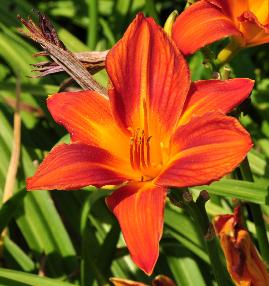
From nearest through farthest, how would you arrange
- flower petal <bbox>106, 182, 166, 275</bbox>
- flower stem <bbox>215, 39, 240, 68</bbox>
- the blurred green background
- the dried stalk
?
flower petal <bbox>106, 182, 166, 275</bbox>, the dried stalk, flower stem <bbox>215, 39, 240, 68</bbox>, the blurred green background

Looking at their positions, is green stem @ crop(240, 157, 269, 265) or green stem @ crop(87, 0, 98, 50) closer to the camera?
green stem @ crop(240, 157, 269, 265)

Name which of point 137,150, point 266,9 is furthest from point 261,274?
point 266,9

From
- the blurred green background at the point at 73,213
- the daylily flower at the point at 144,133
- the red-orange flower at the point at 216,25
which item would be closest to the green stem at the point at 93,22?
the blurred green background at the point at 73,213

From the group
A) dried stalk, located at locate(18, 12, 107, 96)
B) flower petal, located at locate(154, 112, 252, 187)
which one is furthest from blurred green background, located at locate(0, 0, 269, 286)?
dried stalk, located at locate(18, 12, 107, 96)

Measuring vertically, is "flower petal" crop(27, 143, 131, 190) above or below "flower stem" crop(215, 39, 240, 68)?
above

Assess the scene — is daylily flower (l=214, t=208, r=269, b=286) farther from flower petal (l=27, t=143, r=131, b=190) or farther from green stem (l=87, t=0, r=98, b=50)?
green stem (l=87, t=0, r=98, b=50)

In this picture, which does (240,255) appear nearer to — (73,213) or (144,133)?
(144,133)

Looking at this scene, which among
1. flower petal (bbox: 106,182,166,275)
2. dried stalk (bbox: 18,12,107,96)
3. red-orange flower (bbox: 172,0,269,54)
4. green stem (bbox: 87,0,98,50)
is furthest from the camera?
green stem (bbox: 87,0,98,50)

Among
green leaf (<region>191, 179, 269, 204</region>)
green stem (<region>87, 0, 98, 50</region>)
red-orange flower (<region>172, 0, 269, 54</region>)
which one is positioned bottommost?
green leaf (<region>191, 179, 269, 204</region>)

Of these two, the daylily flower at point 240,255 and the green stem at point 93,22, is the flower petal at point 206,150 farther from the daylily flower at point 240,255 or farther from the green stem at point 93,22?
the green stem at point 93,22
